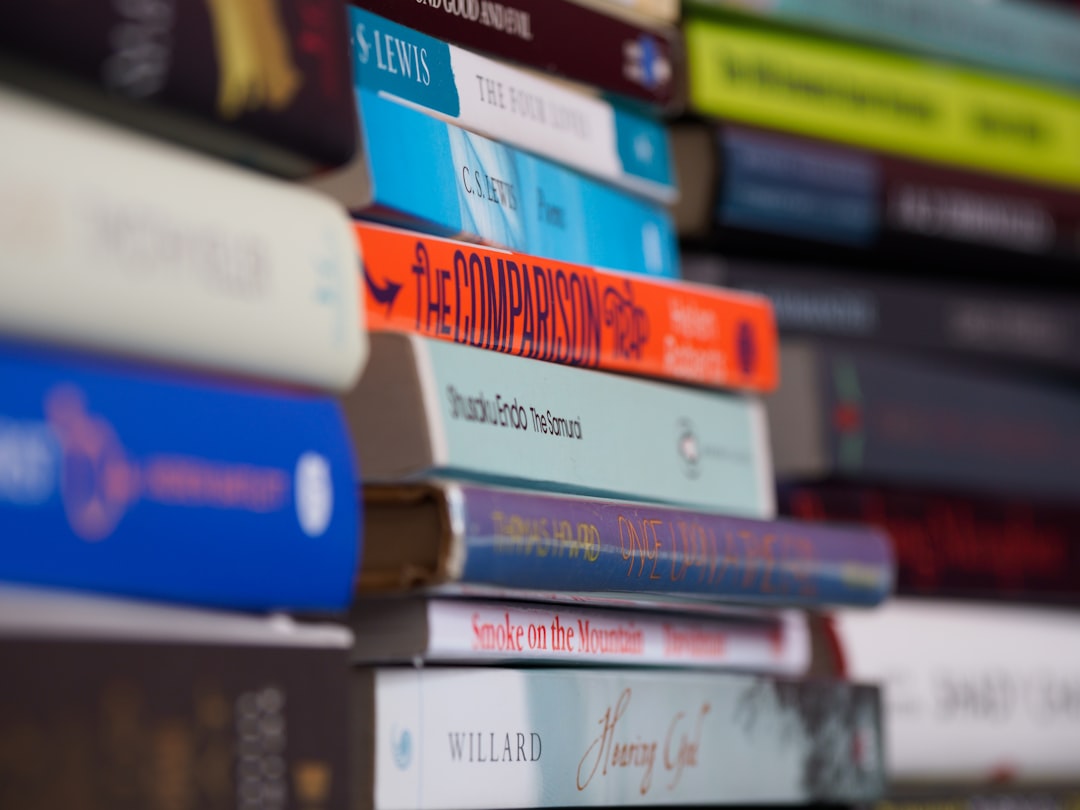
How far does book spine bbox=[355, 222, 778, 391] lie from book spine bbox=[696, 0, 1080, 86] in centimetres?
18

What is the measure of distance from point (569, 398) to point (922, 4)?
0.42 m

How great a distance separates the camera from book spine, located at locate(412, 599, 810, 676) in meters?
0.52

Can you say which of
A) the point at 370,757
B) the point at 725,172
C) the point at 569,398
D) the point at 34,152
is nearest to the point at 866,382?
the point at 725,172

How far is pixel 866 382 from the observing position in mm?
801

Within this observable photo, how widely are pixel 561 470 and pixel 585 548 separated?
0.04m

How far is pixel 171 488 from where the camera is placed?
39 centimetres

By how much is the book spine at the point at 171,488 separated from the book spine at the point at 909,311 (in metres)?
0.38

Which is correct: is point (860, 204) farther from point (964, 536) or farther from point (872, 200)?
point (964, 536)

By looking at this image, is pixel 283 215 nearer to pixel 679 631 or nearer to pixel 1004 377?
pixel 679 631

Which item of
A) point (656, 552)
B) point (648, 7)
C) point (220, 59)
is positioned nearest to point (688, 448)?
point (656, 552)

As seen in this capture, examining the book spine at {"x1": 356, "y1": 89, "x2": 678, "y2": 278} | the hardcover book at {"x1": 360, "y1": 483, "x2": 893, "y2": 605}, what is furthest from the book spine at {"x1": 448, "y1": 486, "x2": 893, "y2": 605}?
the book spine at {"x1": 356, "y1": 89, "x2": 678, "y2": 278}

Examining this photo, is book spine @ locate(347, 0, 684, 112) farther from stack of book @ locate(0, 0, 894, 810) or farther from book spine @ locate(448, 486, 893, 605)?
book spine @ locate(448, 486, 893, 605)

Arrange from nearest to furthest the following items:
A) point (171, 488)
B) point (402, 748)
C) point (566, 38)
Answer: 1. point (171, 488)
2. point (402, 748)
3. point (566, 38)

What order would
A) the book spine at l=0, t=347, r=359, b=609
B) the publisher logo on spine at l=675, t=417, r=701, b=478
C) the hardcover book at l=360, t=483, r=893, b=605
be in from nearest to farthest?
the book spine at l=0, t=347, r=359, b=609 < the hardcover book at l=360, t=483, r=893, b=605 < the publisher logo on spine at l=675, t=417, r=701, b=478
